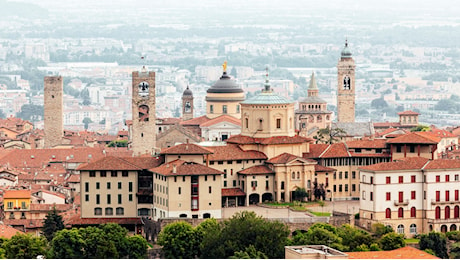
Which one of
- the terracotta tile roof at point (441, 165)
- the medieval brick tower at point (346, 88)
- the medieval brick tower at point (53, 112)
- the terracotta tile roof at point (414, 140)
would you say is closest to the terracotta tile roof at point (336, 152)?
the terracotta tile roof at point (414, 140)

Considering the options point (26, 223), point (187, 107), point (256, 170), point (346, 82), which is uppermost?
point (346, 82)

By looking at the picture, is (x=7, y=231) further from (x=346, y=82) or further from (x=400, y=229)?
(x=346, y=82)

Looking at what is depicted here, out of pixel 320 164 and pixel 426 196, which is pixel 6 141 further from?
pixel 426 196

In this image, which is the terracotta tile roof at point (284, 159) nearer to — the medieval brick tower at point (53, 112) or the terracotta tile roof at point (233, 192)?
the terracotta tile roof at point (233, 192)

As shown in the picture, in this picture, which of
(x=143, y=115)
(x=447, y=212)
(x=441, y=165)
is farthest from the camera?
(x=143, y=115)

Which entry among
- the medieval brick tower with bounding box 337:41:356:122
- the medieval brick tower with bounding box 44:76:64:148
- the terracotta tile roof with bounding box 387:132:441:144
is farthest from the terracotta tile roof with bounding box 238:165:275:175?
the medieval brick tower with bounding box 337:41:356:122

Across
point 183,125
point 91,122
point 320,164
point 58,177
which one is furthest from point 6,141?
point 91,122

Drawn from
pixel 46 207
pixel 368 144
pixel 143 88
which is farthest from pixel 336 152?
pixel 143 88

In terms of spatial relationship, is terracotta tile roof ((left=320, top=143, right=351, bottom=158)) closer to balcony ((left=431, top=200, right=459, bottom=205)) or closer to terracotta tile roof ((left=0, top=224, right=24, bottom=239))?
balcony ((left=431, top=200, right=459, bottom=205))
